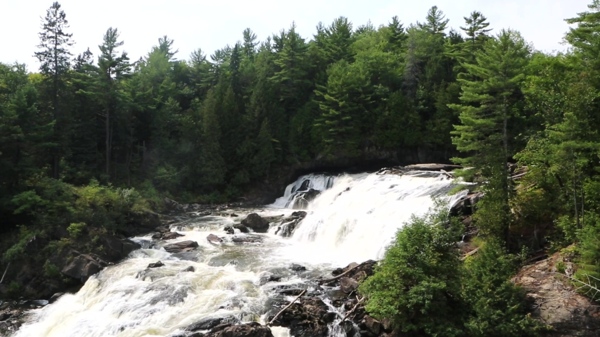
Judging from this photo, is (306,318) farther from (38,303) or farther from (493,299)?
(38,303)

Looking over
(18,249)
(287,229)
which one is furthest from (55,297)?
(287,229)

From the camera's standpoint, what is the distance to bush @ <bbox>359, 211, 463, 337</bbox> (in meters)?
13.3

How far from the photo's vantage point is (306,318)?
15.4m

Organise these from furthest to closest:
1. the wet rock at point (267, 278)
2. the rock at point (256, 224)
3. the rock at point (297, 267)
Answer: the rock at point (256, 224) < the rock at point (297, 267) < the wet rock at point (267, 278)

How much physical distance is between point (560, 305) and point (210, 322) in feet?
38.7

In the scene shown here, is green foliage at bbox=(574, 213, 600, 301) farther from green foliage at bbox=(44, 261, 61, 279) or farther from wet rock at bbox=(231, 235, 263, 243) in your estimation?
green foliage at bbox=(44, 261, 61, 279)

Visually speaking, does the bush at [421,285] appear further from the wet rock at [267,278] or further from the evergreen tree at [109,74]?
the evergreen tree at [109,74]

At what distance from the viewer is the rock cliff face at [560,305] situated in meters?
13.1

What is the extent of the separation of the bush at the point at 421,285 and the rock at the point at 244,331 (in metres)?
3.58

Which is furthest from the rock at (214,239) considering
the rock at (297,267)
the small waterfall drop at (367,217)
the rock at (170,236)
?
the rock at (297,267)

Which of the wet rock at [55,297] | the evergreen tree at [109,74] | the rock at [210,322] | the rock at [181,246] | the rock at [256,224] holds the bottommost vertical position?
the wet rock at [55,297]

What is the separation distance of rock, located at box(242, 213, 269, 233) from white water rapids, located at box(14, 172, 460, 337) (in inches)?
28.1

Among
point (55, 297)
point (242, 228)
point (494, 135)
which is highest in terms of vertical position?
point (494, 135)

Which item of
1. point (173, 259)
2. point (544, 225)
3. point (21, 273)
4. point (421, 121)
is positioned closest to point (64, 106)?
point (21, 273)
